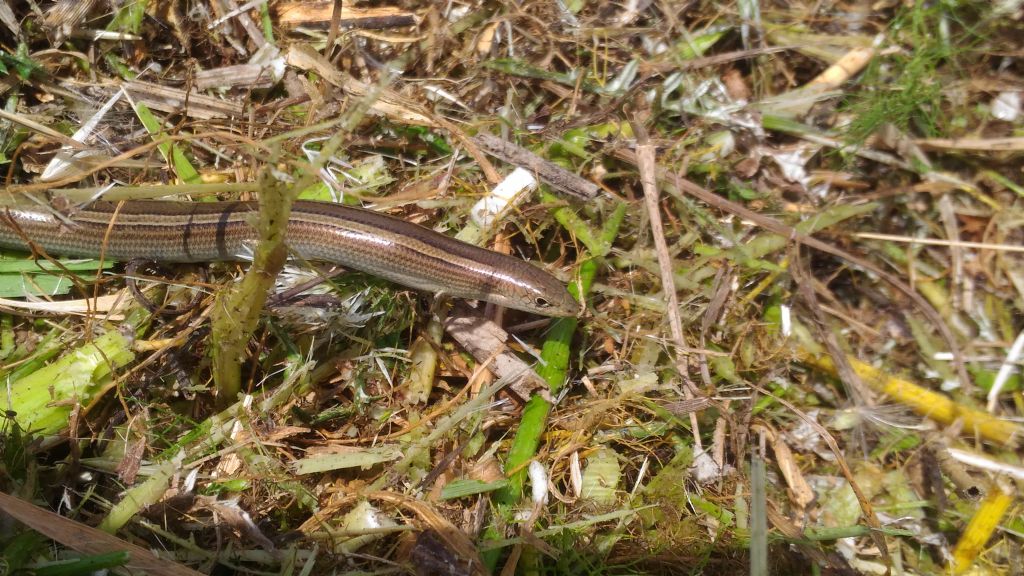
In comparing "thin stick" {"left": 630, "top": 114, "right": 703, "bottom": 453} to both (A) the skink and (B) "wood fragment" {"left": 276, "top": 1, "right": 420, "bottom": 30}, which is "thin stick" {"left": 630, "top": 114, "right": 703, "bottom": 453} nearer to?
(A) the skink

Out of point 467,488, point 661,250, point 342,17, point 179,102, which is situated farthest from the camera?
point 342,17

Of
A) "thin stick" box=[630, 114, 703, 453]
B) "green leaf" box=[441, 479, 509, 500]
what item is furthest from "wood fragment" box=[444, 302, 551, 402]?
"thin stick" box=[630, 114, 703, 453]

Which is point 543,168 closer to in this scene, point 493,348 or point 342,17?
point 493,348

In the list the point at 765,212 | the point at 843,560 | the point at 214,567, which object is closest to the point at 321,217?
the point at 214,567

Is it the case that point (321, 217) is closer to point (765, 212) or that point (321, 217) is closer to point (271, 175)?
point (271, 175)

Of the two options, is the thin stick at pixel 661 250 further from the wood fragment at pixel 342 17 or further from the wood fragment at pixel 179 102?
the wood fragment at pixel 179 102

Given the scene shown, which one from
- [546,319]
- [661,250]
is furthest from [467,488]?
[661,250]
